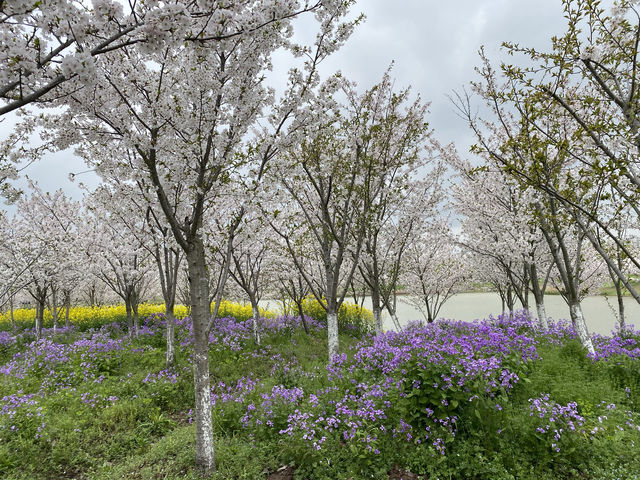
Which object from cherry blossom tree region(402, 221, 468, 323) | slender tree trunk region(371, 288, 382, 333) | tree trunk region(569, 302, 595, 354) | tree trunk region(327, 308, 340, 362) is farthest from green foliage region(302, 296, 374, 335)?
tree trunk region(569, 302, 595, 354)

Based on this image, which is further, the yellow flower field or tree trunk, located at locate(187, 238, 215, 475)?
the yellow flower field

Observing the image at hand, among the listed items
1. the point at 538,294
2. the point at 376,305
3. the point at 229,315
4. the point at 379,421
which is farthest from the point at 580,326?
the point at 229,315

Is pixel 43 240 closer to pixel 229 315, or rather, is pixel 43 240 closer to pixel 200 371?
pixel 200 371

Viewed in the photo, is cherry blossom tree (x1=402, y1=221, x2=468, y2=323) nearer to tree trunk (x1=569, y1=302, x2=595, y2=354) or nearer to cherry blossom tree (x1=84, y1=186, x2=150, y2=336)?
tree trunk (x1=569, y1=302, x2=595, y2=354)

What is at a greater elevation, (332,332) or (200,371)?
(200,371)

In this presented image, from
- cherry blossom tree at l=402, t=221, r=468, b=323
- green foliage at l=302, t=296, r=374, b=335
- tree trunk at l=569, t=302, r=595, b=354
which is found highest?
cherry blossom tree at l=402, t=221, r=468, b=323

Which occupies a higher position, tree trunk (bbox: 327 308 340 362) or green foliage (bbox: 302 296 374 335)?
tree trunk (bbox: 327 308 340 362)

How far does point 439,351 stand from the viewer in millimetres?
4926

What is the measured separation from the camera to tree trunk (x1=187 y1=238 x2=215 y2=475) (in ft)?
13.4

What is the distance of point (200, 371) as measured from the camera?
13.5 ft

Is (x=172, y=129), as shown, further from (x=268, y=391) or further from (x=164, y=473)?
(x=268, y=391)

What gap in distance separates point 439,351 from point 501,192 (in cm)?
726

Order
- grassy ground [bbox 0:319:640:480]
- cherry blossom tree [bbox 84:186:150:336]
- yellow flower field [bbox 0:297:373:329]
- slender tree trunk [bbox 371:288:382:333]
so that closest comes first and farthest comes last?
grassy ground [bbox 0:319:640:480] < slender tree trunk [bbox 371:288:382:333] < cherry blossom tree [bbox 84:186:150:336] < yellow flower field [bbox 0:297:373:329]

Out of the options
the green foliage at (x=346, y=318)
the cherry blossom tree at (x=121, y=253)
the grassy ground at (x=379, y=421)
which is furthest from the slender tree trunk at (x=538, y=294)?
the cherry blossom tree at (x=121, y=253)
